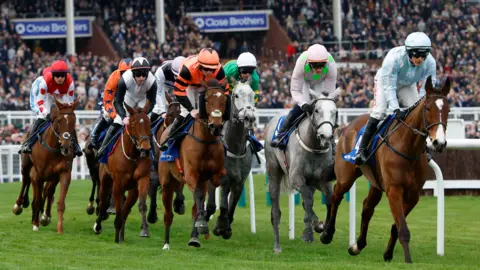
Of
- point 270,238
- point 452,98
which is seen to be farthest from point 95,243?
point 452,98

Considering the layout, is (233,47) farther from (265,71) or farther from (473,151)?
(473,151)

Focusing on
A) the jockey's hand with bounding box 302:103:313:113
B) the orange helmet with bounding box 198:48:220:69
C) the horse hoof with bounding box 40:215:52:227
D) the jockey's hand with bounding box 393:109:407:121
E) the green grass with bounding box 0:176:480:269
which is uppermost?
the orange helmet with bounding box 198:48:220:69

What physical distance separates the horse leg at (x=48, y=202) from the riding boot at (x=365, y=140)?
14.6ft

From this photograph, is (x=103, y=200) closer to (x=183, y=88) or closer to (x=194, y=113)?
(x=183, y=88)

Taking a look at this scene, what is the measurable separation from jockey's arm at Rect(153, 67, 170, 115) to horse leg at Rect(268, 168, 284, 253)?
6.44ft

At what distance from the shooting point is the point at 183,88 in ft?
42.0

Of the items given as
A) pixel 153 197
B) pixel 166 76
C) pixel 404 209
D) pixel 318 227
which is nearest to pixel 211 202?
pixel 318 227

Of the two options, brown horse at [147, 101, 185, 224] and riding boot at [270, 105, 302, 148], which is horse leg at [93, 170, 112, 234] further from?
riding boot at [270, 105, 302, 148]

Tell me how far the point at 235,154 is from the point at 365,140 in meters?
2.15

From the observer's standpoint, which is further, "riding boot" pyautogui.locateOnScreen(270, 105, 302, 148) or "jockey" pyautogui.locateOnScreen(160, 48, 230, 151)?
"riding boot" pyautogui.locateOnScreen(270, 105, 302, 148)

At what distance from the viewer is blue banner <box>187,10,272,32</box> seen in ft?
130

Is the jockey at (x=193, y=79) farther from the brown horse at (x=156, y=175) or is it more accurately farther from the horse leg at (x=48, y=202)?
the horse leg at (x=48, y=202)

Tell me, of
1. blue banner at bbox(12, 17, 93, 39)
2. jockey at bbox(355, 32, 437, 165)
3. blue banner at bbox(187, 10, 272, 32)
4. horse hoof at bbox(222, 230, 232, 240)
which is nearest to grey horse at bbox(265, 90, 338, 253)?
horse hoof at bbox(222, 230, 232, 240)

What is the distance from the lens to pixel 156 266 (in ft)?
33.5
